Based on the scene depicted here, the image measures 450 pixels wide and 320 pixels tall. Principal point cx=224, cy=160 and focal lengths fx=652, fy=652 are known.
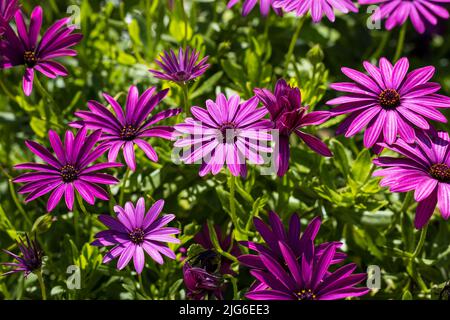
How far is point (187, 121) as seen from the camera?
1.05 m

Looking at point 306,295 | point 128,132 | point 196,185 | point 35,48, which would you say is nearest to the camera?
point 306,295

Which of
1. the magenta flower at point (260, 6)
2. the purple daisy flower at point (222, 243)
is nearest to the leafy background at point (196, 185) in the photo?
the purple daisy flower at point (222, 243)

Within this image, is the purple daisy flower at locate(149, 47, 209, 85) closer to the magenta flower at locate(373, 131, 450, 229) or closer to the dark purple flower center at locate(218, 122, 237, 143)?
the dark purple flower center at locate(218, 122, 237, 143)

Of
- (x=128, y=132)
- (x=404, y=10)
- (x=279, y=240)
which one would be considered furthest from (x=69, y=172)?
(x=404, y=10)

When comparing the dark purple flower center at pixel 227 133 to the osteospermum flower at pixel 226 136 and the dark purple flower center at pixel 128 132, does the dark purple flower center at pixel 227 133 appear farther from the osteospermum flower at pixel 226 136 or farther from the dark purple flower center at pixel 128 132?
the dark purple flower center at pixel 128 132

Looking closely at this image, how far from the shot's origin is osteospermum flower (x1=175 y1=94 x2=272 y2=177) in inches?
38.7

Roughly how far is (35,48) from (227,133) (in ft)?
1.45

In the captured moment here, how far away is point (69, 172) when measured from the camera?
1079 mm

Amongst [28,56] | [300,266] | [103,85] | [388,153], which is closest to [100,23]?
[103,85]

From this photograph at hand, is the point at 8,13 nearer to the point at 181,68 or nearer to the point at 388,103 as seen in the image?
the point at 181,68

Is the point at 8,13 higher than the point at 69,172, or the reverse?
the point at 8,13

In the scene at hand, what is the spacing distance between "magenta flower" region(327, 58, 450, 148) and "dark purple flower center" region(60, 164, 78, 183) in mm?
434

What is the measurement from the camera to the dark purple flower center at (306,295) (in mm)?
990

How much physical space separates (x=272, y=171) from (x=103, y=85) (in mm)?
532
